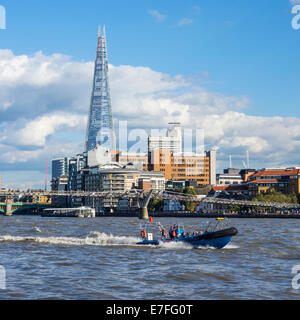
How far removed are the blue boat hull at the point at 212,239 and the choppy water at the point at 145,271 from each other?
1.60 feet

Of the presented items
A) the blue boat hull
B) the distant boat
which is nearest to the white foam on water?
the distant boat

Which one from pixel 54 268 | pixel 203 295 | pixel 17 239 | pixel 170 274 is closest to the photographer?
pixel 203 295

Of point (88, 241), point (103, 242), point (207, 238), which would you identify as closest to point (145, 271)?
point (207, 238)

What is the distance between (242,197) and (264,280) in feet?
492

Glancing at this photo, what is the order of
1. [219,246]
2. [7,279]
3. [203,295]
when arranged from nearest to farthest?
[203,295]
[7,279]
[219,246]

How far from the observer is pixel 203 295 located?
84.2 feet

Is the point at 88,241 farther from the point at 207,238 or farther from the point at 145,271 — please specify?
the point at 145,271

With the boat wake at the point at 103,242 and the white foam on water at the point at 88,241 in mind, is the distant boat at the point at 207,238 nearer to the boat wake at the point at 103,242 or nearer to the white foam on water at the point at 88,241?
the boat wake at the point at 103,242

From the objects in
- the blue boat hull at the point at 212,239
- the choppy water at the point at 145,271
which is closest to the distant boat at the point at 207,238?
the blue boat hull at the point at 212,239

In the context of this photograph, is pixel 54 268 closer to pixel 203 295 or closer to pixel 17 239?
pixel 203 295

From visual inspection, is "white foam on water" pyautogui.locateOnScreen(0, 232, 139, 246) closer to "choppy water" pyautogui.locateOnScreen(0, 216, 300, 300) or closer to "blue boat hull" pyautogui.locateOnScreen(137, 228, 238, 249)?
"choppy water" pyautogui.locateOnScreen(0, 216, 300, 300)

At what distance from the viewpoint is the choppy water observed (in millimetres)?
26000

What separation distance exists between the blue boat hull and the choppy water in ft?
1.60
